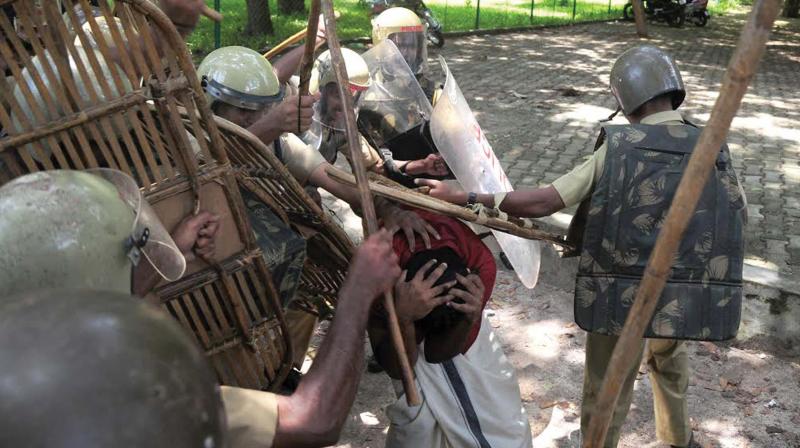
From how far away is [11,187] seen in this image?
1.36 m

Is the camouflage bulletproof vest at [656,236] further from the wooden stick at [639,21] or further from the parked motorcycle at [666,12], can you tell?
the parked motorcycle at [666,12]

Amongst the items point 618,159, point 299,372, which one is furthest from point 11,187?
point 299,372

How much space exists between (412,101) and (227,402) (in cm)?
160

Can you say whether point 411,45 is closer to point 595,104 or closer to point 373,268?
point 373,268

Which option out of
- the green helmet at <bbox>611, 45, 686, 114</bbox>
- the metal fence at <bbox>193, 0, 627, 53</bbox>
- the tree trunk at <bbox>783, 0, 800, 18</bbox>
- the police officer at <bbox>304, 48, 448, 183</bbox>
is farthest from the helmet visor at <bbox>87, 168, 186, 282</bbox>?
the tree trunk at <bbox>783, 0, 800, 18</bbox>

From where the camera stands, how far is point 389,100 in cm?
288

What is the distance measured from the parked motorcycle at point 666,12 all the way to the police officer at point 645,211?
53.0 ft

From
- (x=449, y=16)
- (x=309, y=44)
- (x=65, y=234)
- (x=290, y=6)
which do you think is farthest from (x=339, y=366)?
(x=449, y=16)

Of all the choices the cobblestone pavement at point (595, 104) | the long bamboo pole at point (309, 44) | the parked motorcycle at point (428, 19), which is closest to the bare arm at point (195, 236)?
the long bamboo pole at point (309, 44)

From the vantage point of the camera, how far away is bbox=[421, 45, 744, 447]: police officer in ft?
7.76

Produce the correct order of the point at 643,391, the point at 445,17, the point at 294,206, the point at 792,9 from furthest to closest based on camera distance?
the point at 792,9 → the point at 445,17 → the point at 643,391 → the point at 294,206

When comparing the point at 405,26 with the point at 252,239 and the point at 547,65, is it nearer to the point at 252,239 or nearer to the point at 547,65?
the point at 252,239

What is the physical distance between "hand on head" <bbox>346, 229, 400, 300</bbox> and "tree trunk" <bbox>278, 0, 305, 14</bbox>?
11930 millimetres

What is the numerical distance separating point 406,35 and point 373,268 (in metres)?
2.57
